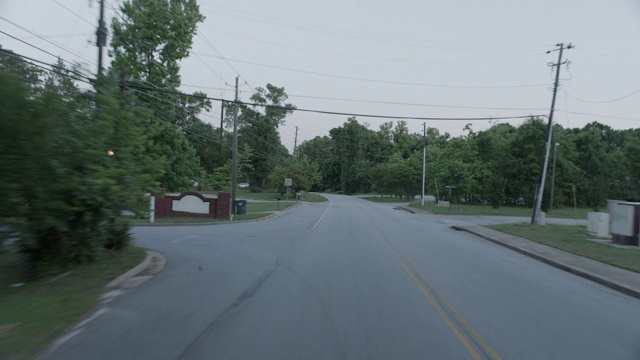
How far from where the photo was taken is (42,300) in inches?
261

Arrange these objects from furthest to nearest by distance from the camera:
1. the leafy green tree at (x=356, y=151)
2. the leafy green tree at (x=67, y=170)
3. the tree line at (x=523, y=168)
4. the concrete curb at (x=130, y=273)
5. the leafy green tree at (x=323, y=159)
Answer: the leafy green tree at (x=323, y=159), the leafy green tree at (x=356, y=151), the tree line at (x=523, y=168), the concrete curb at (x=130, y=273), the leafy green tree at (x=67, y=170)

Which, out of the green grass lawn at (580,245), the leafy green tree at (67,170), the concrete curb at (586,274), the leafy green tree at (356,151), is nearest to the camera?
the leafy green tree at (67,170)

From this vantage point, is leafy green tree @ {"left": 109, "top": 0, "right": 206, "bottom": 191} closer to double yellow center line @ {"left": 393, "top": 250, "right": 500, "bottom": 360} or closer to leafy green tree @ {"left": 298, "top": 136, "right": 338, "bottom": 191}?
double yellow center line @ {"left": 393, "top": 250, "right": 500, "bottom": 360}

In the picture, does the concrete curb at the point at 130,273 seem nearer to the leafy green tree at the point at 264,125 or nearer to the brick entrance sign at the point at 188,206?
the brick entrance sign at the point at 188,206

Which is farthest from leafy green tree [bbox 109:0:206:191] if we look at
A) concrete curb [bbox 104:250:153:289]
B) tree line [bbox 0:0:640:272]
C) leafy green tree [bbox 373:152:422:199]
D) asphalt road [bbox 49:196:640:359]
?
leafy green tree [bbox 373:152:422:199]

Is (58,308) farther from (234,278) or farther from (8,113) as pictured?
(234,278)

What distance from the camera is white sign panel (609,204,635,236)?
15688mm

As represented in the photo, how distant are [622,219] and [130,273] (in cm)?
1637

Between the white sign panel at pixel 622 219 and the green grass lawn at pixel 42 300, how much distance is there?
1616 cm

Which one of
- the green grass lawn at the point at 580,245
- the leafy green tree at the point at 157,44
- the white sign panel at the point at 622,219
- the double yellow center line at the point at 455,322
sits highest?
the leafy green tree at the point at 157,44

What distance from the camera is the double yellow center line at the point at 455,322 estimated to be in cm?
511

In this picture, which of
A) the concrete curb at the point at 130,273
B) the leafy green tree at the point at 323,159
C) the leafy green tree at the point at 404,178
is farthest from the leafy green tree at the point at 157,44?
the leafy green tree at the point at 323,159

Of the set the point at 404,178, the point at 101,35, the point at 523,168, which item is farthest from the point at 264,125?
the point at 101,35

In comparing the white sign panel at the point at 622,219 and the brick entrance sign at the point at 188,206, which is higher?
the white sign panel at the point at 622,219
